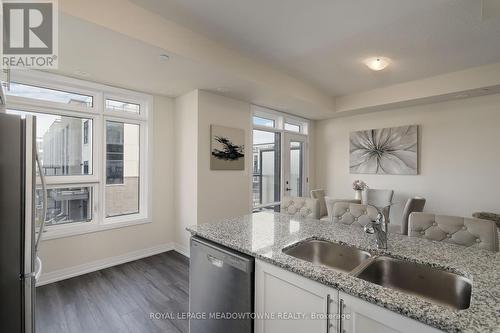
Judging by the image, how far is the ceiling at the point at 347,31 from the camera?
218 cm

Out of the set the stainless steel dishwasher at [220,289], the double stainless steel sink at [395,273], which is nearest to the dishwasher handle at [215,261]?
the stainless steel dishwasher at [220,289]

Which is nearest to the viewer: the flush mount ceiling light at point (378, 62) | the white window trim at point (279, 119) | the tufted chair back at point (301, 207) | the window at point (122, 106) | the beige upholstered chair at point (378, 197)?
the tufted chair back at point (301, 207)

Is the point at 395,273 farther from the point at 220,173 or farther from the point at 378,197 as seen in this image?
the point at 378,197

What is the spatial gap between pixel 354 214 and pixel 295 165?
3.32m

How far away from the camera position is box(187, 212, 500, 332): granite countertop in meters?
0.87

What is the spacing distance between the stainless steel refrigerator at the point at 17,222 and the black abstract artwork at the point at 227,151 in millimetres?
2488

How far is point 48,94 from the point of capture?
3059mm

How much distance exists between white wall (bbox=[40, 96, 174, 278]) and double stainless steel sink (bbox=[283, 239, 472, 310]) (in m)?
2.97

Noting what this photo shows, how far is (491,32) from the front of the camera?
99.7 inches

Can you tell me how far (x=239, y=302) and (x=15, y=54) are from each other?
3122 millimetres

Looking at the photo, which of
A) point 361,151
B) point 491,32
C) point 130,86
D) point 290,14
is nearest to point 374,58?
point 491,32

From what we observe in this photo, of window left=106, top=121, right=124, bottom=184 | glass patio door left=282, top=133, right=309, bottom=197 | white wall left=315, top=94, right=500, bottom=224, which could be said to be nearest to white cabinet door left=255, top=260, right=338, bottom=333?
window left=106, top=121, right=124, bottom=184

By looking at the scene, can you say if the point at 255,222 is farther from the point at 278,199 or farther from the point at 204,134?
the point at 278,199

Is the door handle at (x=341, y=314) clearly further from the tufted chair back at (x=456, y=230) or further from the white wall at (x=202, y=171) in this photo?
the white wall at (x=202, y=171)
